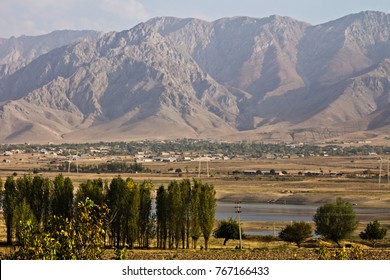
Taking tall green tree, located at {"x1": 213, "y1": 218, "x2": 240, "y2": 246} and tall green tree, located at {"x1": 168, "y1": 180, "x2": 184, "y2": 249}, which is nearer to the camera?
tall green tree, located at {"x1": 168, "y1": 180, "x2": 184, "y2": 249}

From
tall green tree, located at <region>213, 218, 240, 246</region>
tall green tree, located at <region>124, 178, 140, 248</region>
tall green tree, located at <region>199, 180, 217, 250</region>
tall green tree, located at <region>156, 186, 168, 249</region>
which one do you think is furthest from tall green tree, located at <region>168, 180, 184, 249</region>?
tall green tree, located at <region>213, 218, 240, 246</region>

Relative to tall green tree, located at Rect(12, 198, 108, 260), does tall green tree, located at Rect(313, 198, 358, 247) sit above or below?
below

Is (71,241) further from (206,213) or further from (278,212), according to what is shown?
(278,212)

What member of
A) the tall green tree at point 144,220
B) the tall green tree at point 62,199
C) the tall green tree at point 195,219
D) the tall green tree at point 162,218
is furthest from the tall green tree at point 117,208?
the tall green tree at point 195,219

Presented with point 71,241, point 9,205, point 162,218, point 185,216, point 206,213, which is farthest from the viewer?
point 9,205

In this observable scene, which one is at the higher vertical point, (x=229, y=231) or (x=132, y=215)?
(x=132, y=215)

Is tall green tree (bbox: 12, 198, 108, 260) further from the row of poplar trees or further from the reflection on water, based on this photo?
the reflection on water

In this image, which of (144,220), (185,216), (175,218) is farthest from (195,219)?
(144,220)

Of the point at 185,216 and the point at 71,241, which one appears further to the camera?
the point at 185,216

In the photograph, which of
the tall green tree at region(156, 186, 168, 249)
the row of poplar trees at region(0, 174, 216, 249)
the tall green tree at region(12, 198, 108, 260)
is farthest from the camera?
the tall green tree at region(156, 186, 168, 249)

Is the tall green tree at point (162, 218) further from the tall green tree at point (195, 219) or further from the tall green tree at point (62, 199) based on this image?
the tall green tree at point (62, 199)

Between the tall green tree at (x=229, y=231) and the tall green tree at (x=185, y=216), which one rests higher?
the tall green tree at (x=185, y=216)
